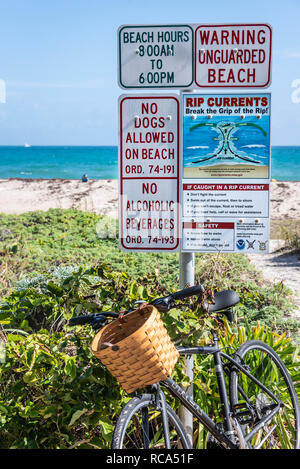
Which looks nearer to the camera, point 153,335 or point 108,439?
point 153,335

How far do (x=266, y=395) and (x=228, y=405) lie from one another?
0.42 m

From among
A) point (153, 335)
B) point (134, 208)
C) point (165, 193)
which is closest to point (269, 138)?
point (165, 193)

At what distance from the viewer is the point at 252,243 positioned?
3332 mm

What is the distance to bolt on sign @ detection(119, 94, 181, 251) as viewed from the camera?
3.25m

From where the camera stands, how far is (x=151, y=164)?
3.28m

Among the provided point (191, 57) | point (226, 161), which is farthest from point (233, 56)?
point (226, 161)

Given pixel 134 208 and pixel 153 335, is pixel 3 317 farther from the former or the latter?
pixel 153 335

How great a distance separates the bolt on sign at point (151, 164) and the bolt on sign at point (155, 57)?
96 millimetres

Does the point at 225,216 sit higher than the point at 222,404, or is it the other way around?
the point at 225,216

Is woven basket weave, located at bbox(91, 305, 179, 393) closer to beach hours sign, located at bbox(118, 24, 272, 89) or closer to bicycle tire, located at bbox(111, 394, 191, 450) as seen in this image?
bicycle tire, located at bbox(111, 394, 191, 450)

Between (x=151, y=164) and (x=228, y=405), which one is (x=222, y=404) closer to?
(x=228, y=405)

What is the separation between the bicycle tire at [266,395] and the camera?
296cm

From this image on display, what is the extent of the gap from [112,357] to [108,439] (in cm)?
78

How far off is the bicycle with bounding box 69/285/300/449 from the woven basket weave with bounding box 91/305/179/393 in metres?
0.11
